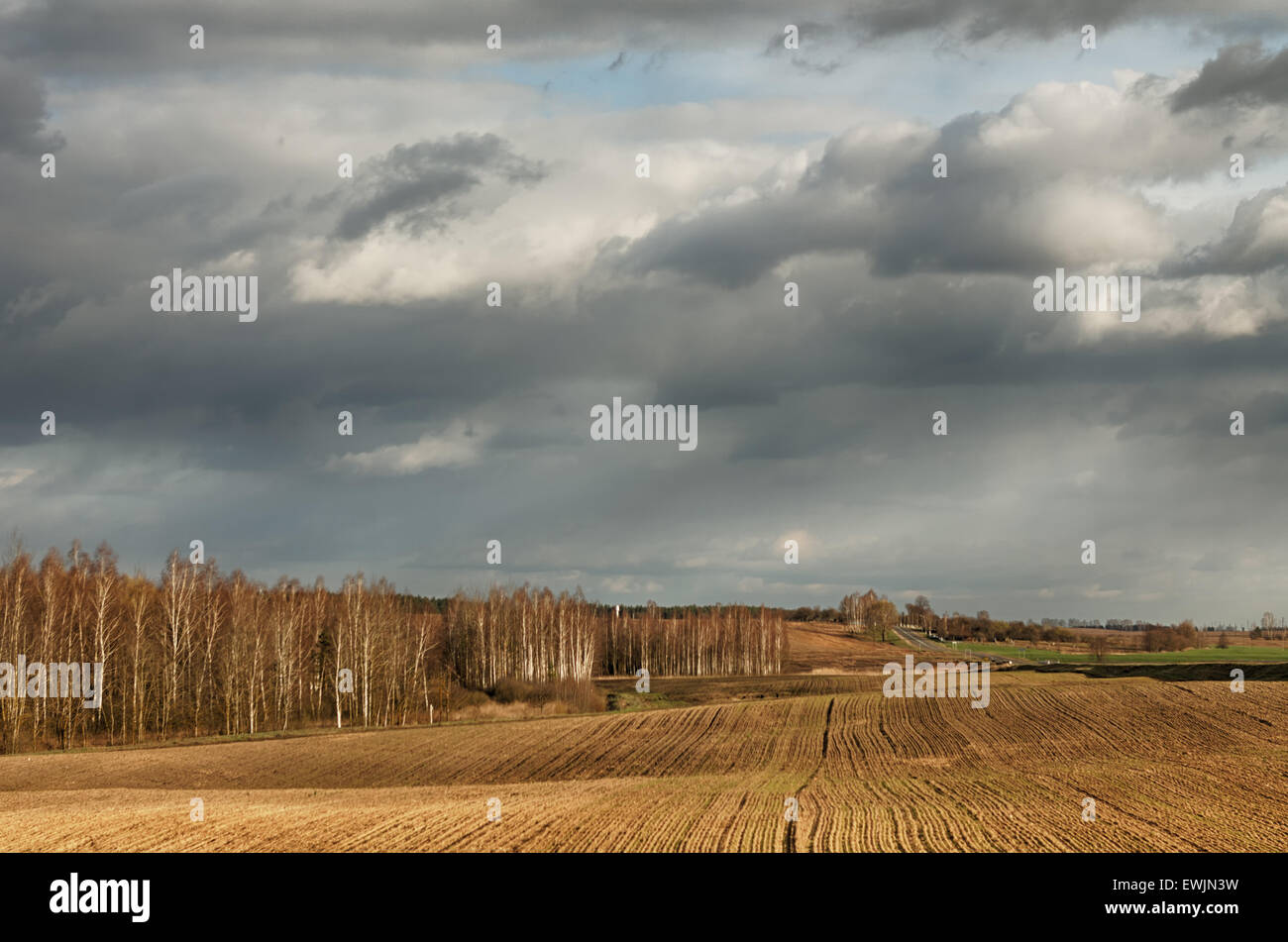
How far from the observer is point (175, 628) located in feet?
243

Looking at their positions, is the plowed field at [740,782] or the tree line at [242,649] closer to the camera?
the plowed field at [740,782]

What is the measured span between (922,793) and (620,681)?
317 ft

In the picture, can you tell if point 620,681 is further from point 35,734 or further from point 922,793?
point 922,793

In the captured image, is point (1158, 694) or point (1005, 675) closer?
point (1158, 694)

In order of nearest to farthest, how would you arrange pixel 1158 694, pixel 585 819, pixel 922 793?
1. pixel 585 819
2. pixel 922 793
3. pixel 1158 694

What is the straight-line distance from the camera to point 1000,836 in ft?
92.4

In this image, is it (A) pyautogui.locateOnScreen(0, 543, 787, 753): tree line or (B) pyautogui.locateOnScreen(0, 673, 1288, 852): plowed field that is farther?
(A) pyautogui.locateOnScreen(0, 543, 787, 753): tree line

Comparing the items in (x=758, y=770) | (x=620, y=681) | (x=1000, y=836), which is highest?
(x=1000, y=836)

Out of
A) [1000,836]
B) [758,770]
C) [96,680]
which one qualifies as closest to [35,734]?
[96,680]

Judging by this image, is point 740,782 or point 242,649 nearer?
point 740,782
